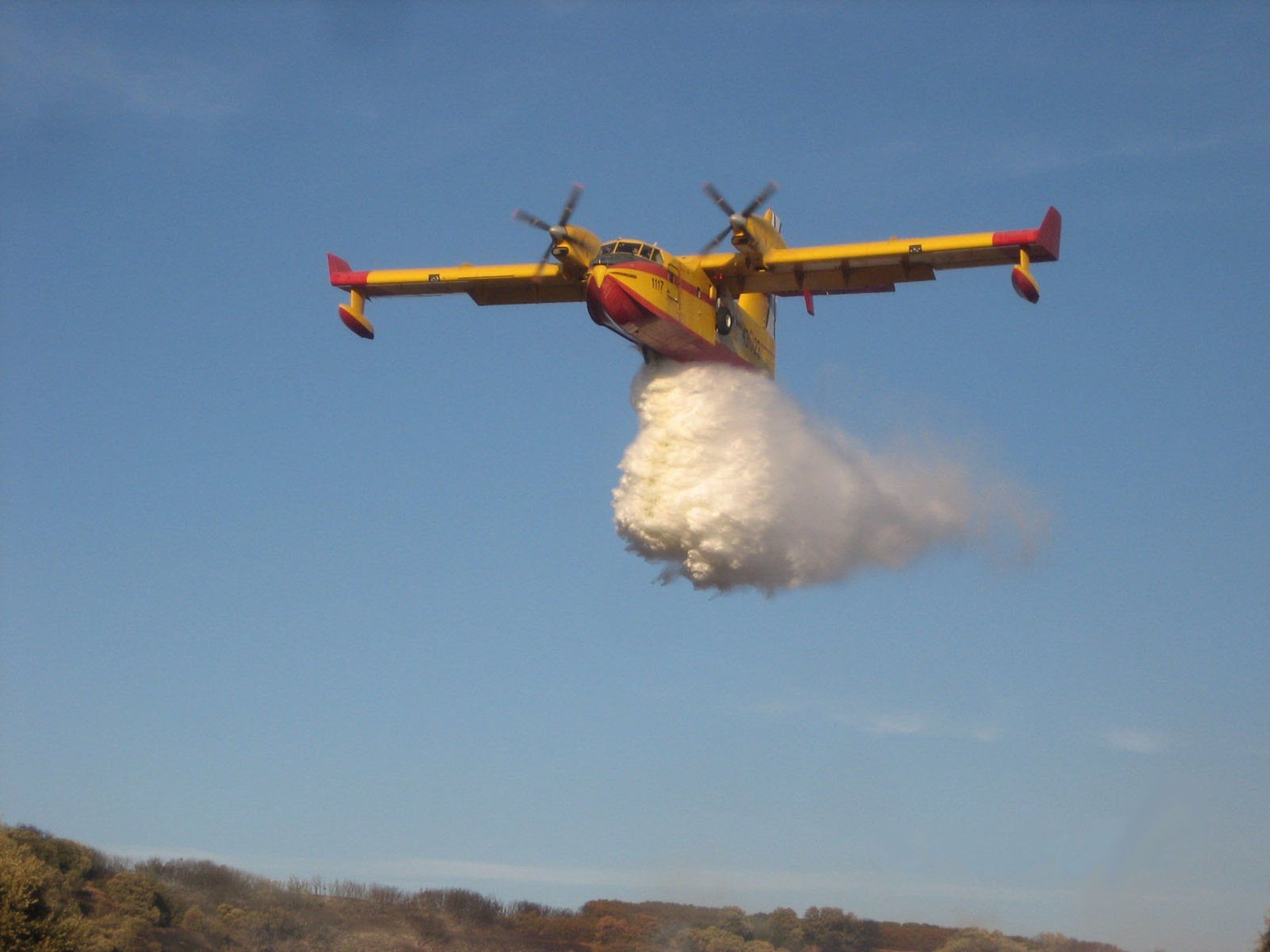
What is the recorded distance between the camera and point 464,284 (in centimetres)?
3119

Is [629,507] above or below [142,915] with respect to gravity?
above

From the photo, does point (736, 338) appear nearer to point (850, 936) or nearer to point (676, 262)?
point (676, 262)

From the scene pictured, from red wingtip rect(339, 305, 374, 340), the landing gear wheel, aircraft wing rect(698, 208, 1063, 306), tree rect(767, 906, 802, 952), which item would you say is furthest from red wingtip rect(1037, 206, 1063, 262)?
tree rect(767, 906, 802, 952)

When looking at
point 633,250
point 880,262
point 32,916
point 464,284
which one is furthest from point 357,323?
point 32,916

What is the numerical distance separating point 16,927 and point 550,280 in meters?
17.2

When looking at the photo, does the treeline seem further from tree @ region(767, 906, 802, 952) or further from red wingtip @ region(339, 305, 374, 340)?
red wingtip @ region(339, 305, 374, 340)

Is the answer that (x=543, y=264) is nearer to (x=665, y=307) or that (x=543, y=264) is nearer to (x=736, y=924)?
(x=665, y=307)

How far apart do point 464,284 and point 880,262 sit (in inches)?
370

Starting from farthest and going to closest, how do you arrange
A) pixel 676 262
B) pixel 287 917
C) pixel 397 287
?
pixel 287 917
pixel 397 287
pixel 676 262

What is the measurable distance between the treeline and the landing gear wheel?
17.4 m

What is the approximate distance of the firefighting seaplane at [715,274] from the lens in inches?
1037

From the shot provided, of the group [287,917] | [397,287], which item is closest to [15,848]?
[287,917]

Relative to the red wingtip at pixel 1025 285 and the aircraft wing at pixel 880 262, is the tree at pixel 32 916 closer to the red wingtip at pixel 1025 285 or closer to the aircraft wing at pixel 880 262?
the aircraft wing at pixel 880 262

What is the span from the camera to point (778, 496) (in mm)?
28297
